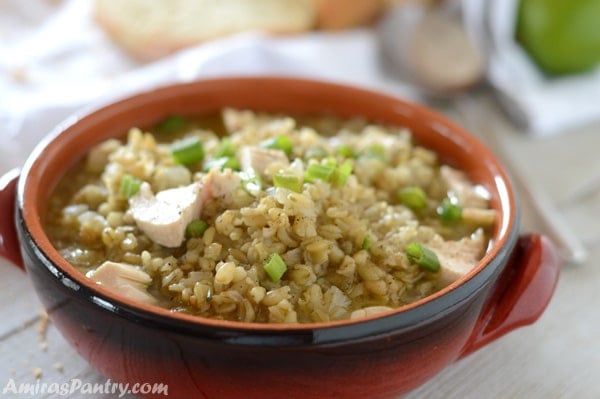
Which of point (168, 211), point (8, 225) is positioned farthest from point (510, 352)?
point (8, 225)

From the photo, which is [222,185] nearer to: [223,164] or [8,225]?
[223,164]

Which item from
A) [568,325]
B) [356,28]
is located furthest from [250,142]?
[356,28]

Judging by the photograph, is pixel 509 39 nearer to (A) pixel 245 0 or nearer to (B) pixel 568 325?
(A) pixel 245 0

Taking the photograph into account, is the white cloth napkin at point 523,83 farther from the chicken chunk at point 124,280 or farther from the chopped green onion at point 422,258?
the chicken chunk at point 124,280

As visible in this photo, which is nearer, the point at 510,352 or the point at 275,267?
the point at 275,267

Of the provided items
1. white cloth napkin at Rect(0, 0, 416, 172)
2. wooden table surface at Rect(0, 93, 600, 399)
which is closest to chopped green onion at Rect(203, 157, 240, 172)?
wooden table surface at Rect(0, 93, 600, 399)

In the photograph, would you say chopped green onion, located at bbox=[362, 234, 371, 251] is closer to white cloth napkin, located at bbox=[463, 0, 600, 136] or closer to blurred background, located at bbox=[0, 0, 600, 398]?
blurred background, located at bbox=[0, 0, 600, 398]

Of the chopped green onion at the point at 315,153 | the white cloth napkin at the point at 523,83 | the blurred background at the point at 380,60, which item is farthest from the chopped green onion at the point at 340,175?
the white cloth napkin at the point at 523,83

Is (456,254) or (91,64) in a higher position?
(456,254)
